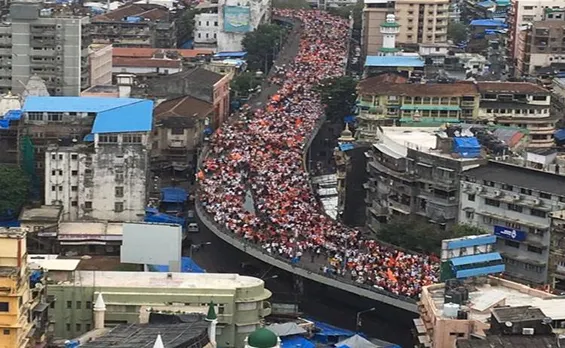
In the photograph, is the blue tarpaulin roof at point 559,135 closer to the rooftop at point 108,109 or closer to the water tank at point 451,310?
the rooftop at point 108,109

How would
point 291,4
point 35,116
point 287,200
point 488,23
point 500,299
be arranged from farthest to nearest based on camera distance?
point 291,4
point 488,23
point 35,116
point 287,200
point 500,299

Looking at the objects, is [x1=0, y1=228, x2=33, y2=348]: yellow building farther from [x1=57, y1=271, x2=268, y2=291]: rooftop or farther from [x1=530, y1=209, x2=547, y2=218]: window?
[x1=530, y1=209, x2=547, y2=218]: window

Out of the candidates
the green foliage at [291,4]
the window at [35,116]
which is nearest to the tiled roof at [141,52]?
the window at [35,116]

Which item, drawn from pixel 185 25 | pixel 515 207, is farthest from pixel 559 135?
pixel 185 25

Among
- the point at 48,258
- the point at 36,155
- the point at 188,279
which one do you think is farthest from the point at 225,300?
the point at 36,155

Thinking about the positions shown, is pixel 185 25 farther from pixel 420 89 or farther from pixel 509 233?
pixel 509 233

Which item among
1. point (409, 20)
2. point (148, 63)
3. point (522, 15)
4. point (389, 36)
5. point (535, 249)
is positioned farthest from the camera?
point (522, 15)

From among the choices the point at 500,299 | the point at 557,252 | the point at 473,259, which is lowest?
the point at 557,252
